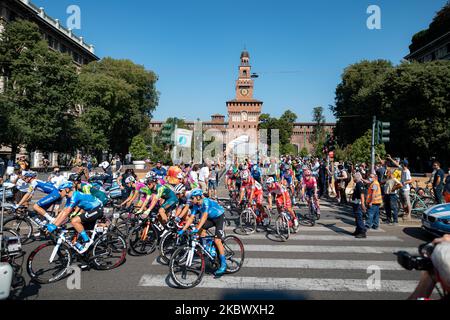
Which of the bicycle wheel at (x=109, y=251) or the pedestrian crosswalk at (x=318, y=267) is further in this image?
the bicycle wheel at (x=109, y=251)

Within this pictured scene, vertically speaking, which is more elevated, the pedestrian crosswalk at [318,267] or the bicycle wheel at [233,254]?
the bicycle wheel at [233,254]

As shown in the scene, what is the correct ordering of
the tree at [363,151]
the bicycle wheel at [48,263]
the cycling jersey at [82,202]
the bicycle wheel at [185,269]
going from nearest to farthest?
the bicycle wheel at [185,269], the bicycle wheel at [48,263], the cycling jersey at [82,202], the tree at [363,151]

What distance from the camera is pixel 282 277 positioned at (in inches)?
220

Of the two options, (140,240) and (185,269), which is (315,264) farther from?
(140,240)

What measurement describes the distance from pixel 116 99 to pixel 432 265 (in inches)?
1745

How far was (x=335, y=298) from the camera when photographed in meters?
4.73

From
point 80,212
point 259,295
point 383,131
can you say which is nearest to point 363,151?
point 383,131

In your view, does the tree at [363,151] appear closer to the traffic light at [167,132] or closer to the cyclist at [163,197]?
the traffic light at [167,132]

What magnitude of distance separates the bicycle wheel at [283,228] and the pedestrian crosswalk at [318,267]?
0.58ft

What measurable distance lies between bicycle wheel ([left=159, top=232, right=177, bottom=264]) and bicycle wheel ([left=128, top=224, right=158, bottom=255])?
291 mm

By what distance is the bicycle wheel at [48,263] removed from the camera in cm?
546

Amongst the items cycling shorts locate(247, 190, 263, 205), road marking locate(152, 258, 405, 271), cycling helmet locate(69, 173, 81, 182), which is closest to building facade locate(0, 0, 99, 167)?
cycling helmet locate(69, 173, 81, 182)

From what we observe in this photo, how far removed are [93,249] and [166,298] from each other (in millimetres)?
2137

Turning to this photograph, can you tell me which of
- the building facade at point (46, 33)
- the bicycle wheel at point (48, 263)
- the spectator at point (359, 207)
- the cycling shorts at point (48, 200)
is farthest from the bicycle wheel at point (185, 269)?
the building facade at point (46, 33)
